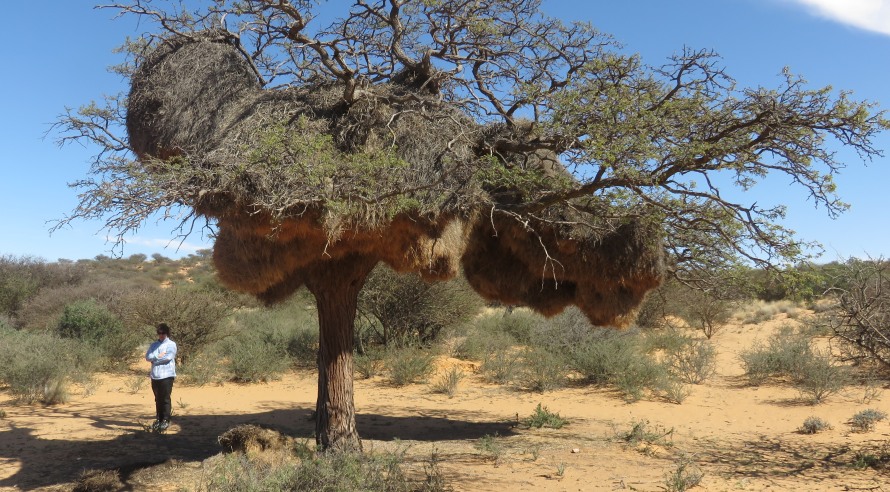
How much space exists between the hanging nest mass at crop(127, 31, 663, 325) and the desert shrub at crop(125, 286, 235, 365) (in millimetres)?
11564

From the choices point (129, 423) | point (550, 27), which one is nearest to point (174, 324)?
point (129, 423)

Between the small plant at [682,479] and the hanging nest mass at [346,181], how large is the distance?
204cm

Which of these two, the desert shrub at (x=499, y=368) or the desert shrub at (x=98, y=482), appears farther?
the desert shrub at (x=499, y=368)

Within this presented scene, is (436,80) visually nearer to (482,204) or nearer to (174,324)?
(482,204)

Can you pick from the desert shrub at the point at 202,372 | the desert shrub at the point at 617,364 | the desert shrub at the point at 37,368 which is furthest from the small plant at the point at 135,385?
the desert shrub at the point at 617,364

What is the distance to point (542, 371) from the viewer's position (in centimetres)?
1625

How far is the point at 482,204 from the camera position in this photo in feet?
25.7

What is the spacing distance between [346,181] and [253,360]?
11.9 meters

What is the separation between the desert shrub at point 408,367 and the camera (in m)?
16.8

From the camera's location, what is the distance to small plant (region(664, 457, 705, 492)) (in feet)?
23.9

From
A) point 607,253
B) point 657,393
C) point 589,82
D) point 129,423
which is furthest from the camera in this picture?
point 657,393

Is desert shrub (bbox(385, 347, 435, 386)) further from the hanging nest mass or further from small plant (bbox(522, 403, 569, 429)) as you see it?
the hanging nest mass

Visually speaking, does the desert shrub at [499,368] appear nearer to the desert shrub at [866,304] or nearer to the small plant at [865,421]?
the small plant at [865,421]

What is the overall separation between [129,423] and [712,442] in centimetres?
990
